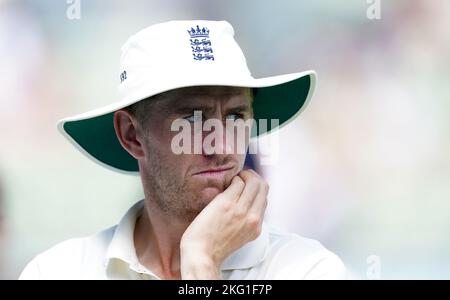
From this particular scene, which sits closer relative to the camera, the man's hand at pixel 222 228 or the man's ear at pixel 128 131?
the man's hand at pixel 222 228

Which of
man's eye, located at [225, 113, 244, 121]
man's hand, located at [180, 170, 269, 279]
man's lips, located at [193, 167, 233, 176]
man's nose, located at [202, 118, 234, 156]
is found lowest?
man's hand, located at [180, 170, 269, 279]

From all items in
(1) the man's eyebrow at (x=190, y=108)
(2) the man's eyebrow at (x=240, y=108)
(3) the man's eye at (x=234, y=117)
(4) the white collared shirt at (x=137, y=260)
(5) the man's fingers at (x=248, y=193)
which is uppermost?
(1) the man's eyebrow at (x=190, y=108)

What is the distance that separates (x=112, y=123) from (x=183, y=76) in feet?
0.79

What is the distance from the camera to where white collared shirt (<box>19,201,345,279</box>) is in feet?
4.98

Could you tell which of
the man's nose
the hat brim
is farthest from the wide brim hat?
the man's nose

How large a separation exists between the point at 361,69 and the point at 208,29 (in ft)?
1.26

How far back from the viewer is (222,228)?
1455mm

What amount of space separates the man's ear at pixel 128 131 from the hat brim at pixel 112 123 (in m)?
0.02

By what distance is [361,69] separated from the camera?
171 centimetres

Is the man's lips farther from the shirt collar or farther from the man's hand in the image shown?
the shirt collar

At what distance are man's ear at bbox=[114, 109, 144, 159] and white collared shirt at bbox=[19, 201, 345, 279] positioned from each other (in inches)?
5.5

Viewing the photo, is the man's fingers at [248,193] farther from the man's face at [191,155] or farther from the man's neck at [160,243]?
the man's neck at [160,243]

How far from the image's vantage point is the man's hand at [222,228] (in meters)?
1.43

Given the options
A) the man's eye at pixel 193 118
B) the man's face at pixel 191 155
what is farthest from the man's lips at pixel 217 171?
the man's eye at pixel 193 118
